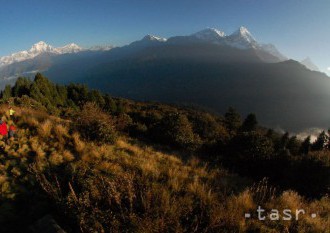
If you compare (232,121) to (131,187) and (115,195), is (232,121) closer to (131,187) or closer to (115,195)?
(131,187)

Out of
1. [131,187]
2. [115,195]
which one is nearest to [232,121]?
[131,187]

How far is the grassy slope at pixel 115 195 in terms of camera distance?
5.20m

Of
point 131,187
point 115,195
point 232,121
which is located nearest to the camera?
point 115,195

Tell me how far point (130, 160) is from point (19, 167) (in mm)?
3387

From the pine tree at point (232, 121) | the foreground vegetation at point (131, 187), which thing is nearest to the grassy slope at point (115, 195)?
the foreground vegetation at point (131, 187)

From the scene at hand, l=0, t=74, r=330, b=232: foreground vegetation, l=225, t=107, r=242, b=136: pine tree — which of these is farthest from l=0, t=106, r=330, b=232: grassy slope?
l=225, t=107, r=242, b=136: pine tree

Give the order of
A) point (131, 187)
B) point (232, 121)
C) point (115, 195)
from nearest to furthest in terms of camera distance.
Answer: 1. point (115, 195)
2. point (131, 187)
3. point (232, 121)

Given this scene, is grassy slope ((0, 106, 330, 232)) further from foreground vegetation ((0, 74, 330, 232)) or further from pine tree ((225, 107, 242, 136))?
pine tree ((225, 107, 242, 136))

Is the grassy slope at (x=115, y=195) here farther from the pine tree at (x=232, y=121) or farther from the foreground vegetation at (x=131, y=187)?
the pine tree at (x=232, y=121)

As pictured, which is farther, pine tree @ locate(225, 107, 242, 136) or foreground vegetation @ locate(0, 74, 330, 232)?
pine tree @ locate(225, 107, 242, 136)

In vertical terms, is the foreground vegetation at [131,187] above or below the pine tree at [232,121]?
above

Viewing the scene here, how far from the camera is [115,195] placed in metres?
5.37

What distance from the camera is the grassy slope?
5199 mm

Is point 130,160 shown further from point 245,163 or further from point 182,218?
point 245,163
